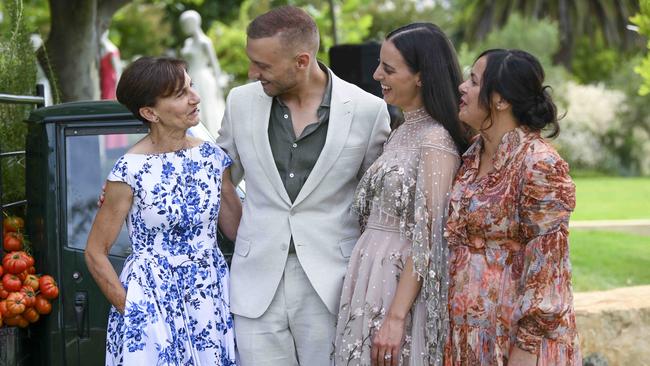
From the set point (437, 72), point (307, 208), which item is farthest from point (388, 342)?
point (437, 72)

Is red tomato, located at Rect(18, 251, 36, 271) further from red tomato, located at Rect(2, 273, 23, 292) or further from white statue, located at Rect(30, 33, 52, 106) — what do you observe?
white statue, located at Rect(30, 33, 52, 106)

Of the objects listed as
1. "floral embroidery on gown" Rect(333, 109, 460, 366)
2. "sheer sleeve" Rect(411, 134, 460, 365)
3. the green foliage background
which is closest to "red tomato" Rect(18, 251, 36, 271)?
the green foliage background

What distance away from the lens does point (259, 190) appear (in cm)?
380

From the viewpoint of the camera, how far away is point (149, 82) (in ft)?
Result: 12.0

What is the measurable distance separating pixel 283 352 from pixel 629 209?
13.9m

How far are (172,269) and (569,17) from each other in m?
34.3

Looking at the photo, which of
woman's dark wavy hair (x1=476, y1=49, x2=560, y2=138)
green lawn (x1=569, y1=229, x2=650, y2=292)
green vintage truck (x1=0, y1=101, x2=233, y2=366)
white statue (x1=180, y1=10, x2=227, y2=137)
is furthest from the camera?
white statue (x1=180, y1=10, x2=227, y2=137)

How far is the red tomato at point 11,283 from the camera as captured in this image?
413cm

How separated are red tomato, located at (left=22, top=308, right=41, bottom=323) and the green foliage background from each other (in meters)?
0.80

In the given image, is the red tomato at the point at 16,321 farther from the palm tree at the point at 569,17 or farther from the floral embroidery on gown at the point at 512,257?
the palm tree at the point at 569,17

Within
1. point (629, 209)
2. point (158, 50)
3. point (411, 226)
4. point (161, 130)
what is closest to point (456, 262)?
point (411, 226)

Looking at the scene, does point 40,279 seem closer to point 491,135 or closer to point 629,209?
point 491,135

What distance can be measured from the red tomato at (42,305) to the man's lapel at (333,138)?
128cm

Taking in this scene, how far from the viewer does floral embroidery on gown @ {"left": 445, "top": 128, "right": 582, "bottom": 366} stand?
3.13 m
